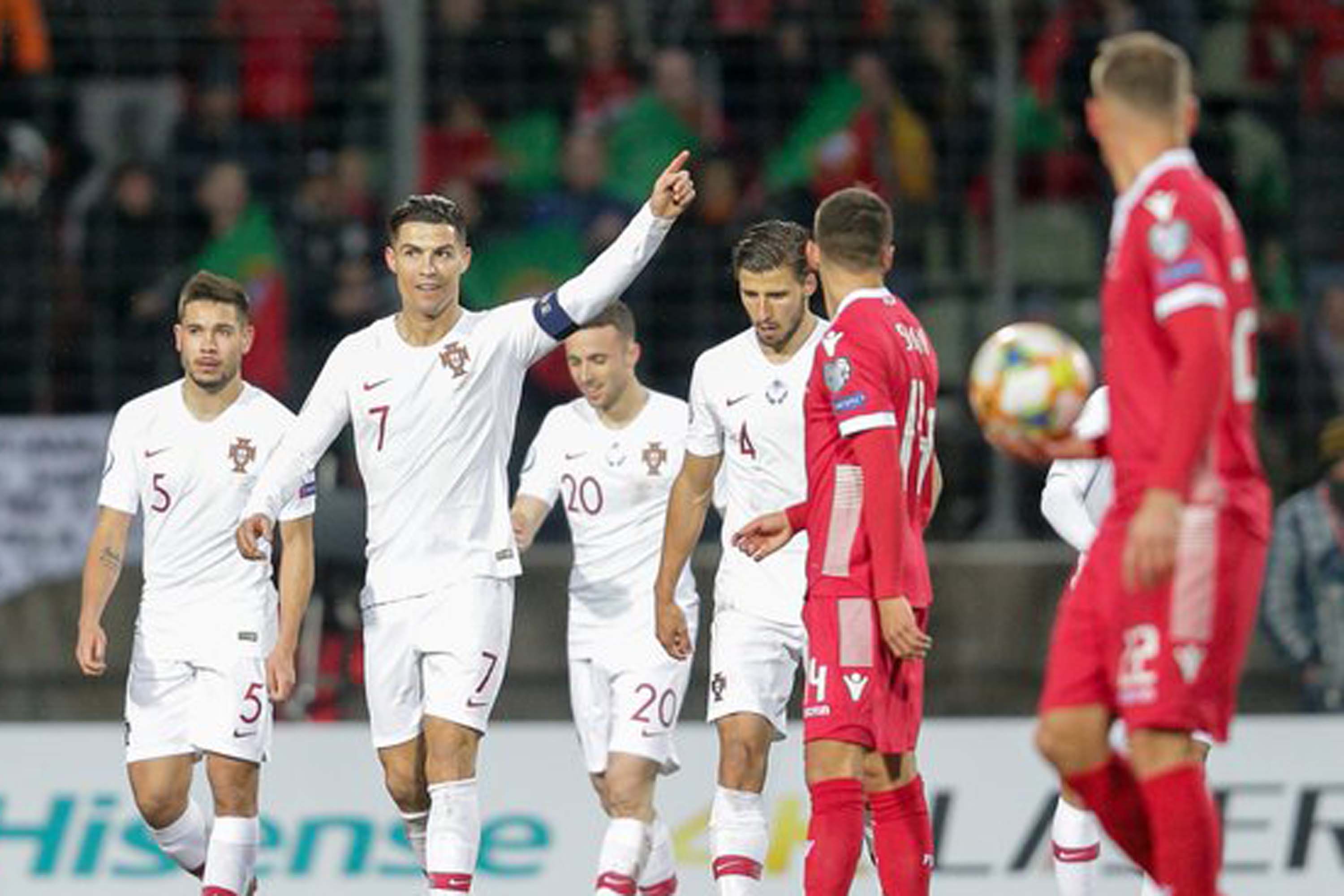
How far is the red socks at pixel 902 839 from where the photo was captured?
25.9ft

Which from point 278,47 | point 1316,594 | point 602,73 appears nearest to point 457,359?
point 1316,594

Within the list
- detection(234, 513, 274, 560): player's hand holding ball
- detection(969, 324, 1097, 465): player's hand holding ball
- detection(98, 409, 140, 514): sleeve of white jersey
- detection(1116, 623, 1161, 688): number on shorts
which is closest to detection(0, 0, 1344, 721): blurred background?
detection(98, 409, 140, 514): sleeve of white jersey

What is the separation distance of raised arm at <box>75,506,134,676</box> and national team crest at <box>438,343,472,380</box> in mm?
1311

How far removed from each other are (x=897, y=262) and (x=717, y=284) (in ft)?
2.78

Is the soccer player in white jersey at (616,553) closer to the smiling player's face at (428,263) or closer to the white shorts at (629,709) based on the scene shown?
the white shorts at (629,709)

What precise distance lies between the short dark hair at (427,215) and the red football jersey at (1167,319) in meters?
2.78

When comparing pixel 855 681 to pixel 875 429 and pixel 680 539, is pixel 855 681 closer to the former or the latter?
pixel 875 429

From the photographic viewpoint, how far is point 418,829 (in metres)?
9.05

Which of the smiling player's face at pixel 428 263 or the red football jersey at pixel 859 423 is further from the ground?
the smiling player's face at pixel 428 263

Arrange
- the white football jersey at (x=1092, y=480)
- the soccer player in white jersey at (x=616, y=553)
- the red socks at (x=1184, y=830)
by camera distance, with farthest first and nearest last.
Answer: the soccer player in white jersey at (x=616, y=553), the white football jersey at (x=1092, y=480), the red socks at (x=1184, y=830)

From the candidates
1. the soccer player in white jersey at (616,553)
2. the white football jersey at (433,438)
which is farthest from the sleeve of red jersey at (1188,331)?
the soccer player in white jersey at (616,553)

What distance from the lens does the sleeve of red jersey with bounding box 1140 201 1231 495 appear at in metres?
6.11

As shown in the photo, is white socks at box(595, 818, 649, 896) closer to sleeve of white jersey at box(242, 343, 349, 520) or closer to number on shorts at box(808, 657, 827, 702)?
sleeve of white jersey at box(242, 343, 349, 520)

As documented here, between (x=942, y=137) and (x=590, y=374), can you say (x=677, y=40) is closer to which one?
(x=942, y=137)
